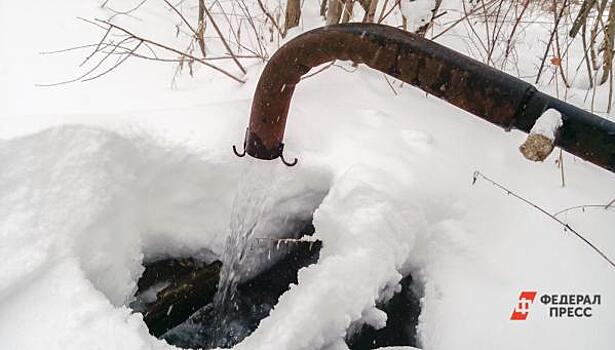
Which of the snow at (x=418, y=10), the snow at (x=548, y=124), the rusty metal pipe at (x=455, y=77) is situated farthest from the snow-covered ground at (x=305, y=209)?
the snow at (x=548, y=124)

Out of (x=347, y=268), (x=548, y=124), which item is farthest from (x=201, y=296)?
(x=548, y=124)

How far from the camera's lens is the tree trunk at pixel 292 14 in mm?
2635

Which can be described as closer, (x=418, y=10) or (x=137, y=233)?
(x=137, y=233)

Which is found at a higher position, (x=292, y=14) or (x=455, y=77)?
(x=455, y=77)

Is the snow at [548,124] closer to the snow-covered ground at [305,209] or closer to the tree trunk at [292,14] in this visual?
the snow-covered ground at [305,209]

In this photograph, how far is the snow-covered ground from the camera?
132 centimetres

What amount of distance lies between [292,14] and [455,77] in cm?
175

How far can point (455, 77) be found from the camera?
1.09 meters

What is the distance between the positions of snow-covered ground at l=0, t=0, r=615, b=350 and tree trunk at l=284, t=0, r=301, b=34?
0.71 metres

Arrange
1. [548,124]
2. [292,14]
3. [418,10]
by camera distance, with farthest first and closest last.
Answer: [292,14], [418,10], [548,124]

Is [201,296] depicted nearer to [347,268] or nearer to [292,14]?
[347,268]

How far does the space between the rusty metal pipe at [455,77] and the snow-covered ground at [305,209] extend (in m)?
0.52

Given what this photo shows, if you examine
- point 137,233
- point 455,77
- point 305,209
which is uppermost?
point 455,77

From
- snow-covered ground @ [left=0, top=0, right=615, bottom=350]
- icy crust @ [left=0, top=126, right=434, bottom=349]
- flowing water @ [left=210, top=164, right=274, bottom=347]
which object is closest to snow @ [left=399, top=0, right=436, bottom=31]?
snow-covered ground @ [left=0, top=0, right=615, bottom=350]
